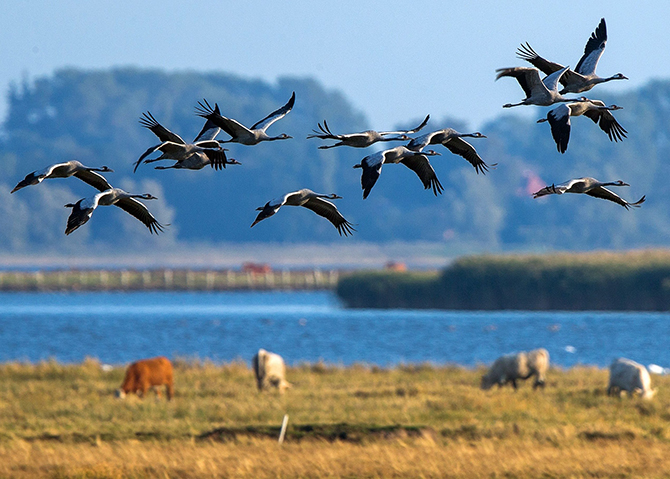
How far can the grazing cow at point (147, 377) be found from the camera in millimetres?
31578

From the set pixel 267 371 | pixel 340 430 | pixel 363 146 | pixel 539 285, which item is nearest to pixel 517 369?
pixel 267 371

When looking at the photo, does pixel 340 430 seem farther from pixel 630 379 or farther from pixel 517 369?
pixel 517 369

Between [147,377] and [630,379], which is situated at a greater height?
[630,379]

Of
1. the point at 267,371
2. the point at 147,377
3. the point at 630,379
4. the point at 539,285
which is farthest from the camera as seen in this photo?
the point at 539,285

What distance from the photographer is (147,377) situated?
104 feet

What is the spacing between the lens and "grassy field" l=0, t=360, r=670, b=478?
795 inches

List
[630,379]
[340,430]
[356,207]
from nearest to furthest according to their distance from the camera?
1. [340,430]
2. [630,379]
3. [356,207]

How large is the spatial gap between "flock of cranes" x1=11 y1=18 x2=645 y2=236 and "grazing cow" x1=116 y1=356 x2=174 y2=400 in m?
25.3

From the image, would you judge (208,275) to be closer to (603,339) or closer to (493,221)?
(603,339)

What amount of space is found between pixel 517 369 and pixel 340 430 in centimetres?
989

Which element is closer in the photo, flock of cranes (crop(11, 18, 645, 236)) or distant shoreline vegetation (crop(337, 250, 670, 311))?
flock of cranes (crop(11, 18, 645, 236))

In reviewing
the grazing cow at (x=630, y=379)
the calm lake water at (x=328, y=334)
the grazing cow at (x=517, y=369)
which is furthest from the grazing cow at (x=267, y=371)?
the calm lake water at (x=328, y=334)

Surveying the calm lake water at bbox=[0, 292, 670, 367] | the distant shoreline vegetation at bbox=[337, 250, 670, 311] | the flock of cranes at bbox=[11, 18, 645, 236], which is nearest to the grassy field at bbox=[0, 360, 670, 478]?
the calm lake water at bbox=[0, 292, 670, 367]

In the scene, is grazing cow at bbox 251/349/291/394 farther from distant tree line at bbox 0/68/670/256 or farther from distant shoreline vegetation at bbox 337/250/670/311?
distant tree line at bbox 0/68/670/256
